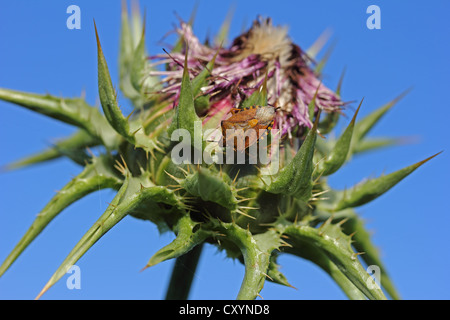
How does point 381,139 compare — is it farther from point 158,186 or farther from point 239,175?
point 158,186

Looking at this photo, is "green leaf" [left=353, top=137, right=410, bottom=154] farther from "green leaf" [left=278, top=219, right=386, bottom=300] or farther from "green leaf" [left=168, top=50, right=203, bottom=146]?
"green leaf" [left=168, top=50, right=203, bottom=146]

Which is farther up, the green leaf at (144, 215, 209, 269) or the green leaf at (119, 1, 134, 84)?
the green leaf at (119, 1, 134, 84)

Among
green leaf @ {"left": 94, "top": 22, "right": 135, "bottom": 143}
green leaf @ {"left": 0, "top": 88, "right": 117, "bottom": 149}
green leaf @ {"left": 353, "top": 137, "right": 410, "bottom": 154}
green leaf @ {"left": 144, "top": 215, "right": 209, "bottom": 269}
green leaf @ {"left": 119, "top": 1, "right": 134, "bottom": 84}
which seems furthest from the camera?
green leaf @ {"left": 353, "top": 137, "right": 410, "bottom": 154}

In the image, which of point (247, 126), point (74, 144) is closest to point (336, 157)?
point (247, 126)

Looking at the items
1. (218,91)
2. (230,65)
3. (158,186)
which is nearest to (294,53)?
(230,65)

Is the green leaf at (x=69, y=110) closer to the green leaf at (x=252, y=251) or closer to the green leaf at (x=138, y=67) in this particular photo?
the green leaf at (x=138, y=67)

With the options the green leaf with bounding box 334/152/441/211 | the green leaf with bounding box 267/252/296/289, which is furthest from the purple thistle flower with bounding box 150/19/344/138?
the green leaf with bounding box 267/252/296/289

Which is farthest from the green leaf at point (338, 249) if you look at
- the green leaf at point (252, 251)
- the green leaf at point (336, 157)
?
the green leaf at point (336, 157)

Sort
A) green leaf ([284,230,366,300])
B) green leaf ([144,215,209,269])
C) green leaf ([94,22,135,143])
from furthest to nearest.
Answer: green leaf ([284,230,366,300])
green leaf ([94,22,135,143])
green leaf ([144,215,209,269])
